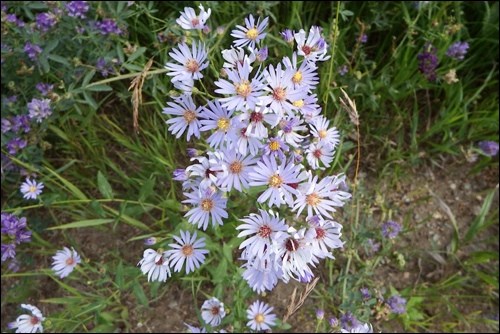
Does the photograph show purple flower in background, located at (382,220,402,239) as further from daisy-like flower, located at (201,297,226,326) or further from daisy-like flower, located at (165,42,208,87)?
daisy-like flower, located at (165,42,208,87)

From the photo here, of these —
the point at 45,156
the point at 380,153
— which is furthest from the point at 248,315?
the point at 45,156

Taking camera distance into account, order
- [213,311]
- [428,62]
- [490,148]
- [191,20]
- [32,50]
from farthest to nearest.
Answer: [490,148] → [428,62] → [32,50] → [213,311] → [191,20]

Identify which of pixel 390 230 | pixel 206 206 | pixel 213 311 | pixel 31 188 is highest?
pixel 206 206

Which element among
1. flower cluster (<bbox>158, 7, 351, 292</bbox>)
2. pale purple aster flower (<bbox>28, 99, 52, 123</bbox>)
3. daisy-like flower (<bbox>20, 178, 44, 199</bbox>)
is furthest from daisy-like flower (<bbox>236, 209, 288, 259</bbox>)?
pale purple aster flower (<bbox>28, 99, 52, 123</bbox>)

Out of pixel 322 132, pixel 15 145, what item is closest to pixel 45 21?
pixel 15 145

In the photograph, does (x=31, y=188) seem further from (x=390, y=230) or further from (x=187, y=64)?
(x=390, y=230)

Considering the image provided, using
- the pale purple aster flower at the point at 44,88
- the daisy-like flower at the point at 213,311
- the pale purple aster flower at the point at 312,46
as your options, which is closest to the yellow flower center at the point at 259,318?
the daisy-like flower at the point at 213,311

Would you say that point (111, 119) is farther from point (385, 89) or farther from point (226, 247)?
point (385, 89)
